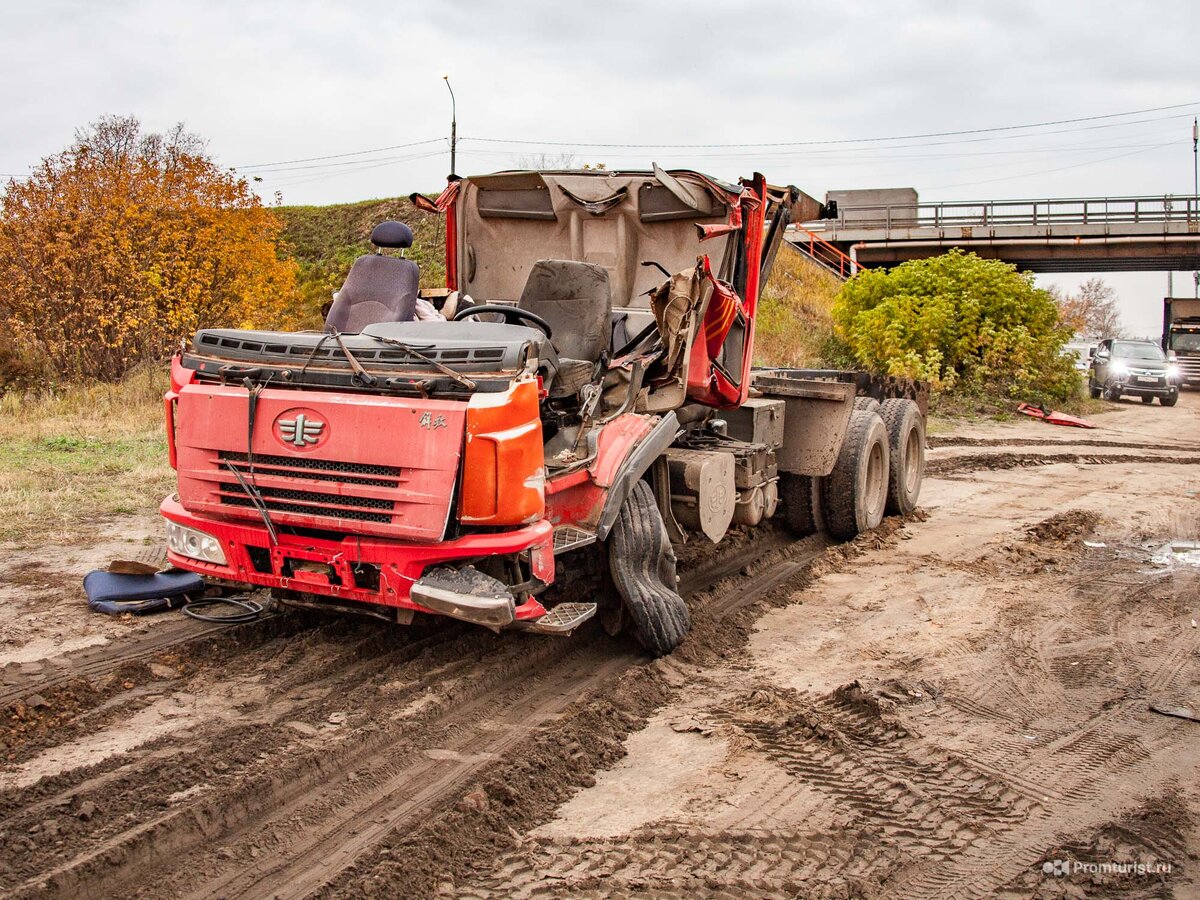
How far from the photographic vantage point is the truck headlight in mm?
5500

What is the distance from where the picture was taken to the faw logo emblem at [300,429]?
5059mm

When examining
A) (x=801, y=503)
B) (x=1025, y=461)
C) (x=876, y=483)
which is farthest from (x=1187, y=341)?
(x=801, y=503)

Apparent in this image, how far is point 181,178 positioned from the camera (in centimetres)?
1755

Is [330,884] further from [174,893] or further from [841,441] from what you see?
[841,441]

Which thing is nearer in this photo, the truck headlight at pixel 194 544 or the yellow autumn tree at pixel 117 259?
the truck headlight at pixel 194 544

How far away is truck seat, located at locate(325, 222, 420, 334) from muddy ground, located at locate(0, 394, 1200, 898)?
176cm

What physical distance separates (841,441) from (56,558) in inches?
236

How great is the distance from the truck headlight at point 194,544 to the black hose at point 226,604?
0.70 meters

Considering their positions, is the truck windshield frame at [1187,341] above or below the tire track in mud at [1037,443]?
above

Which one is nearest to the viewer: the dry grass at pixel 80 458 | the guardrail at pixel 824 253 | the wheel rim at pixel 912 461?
the dry grass at pixel 80 458

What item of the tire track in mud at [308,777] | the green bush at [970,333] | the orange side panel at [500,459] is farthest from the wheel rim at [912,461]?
the green bush at [970,333]

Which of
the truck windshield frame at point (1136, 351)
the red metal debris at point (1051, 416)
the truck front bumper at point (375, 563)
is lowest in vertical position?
the red metal debris at point (1051, 416)

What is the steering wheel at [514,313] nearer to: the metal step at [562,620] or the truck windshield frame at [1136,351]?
the metal step at [562,620]

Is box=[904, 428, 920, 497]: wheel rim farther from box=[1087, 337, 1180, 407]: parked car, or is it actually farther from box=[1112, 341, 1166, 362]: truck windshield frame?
box=[1112, 341, 1166, 362]: truck windshield frame
